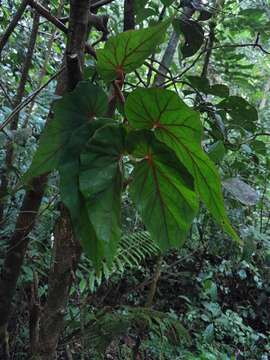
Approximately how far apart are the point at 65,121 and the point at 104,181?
0.36 ft

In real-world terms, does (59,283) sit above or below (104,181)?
below

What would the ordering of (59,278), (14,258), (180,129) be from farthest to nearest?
(14,258) → (59,278) → (180,129)

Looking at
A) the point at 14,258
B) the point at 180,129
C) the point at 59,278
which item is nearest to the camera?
the point at 180,129

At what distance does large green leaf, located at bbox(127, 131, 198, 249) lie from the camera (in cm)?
51

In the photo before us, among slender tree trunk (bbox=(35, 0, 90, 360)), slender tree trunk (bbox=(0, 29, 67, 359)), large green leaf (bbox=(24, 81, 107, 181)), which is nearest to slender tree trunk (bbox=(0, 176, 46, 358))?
slender tree trunk (bbox=(0, 29, 67, 359))

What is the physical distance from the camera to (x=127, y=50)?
52cm

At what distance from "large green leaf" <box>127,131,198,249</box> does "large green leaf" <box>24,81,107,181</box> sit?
0.28 feet

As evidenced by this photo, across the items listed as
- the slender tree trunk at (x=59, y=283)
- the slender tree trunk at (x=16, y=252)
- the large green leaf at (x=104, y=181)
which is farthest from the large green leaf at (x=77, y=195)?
the slender tree trunk at (x=16, y=252)

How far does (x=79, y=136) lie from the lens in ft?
1.66

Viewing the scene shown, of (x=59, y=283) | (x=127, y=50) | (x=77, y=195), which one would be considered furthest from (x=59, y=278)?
(x=127, y=50)

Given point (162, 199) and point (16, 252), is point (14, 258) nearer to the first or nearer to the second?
point (16, 252)

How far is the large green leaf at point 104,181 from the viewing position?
18.1 inches

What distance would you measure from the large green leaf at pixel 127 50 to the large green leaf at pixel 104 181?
0.10 metres

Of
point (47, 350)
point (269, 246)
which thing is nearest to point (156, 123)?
point (47, 350)
